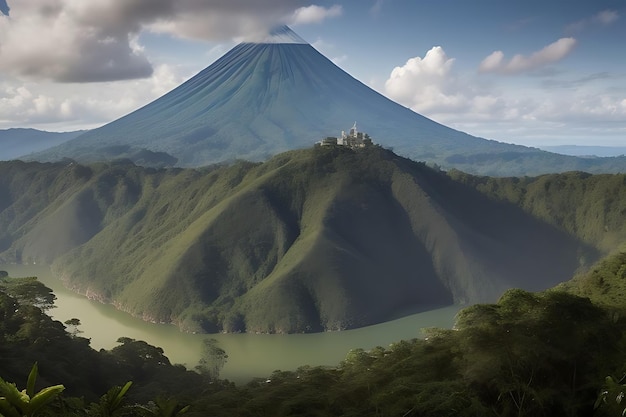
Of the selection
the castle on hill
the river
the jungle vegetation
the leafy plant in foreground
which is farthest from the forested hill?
the leafy plant in foreground

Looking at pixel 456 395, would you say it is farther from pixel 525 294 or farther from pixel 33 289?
pixel 33 289

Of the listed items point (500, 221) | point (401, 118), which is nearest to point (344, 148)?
point (500, 221)

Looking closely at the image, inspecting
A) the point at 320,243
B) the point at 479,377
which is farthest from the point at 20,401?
the point at 320,243

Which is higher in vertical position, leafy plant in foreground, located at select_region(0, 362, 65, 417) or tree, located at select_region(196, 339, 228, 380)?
leafy plant in foreground, located at select_region(0, 362, 65, 417)

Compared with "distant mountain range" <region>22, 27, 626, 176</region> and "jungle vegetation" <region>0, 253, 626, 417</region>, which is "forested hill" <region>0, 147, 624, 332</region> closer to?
"jungle vegetation" <region>0, 253, 626, 417</region>

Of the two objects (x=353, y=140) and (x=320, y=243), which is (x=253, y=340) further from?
(x=353, y=140)
